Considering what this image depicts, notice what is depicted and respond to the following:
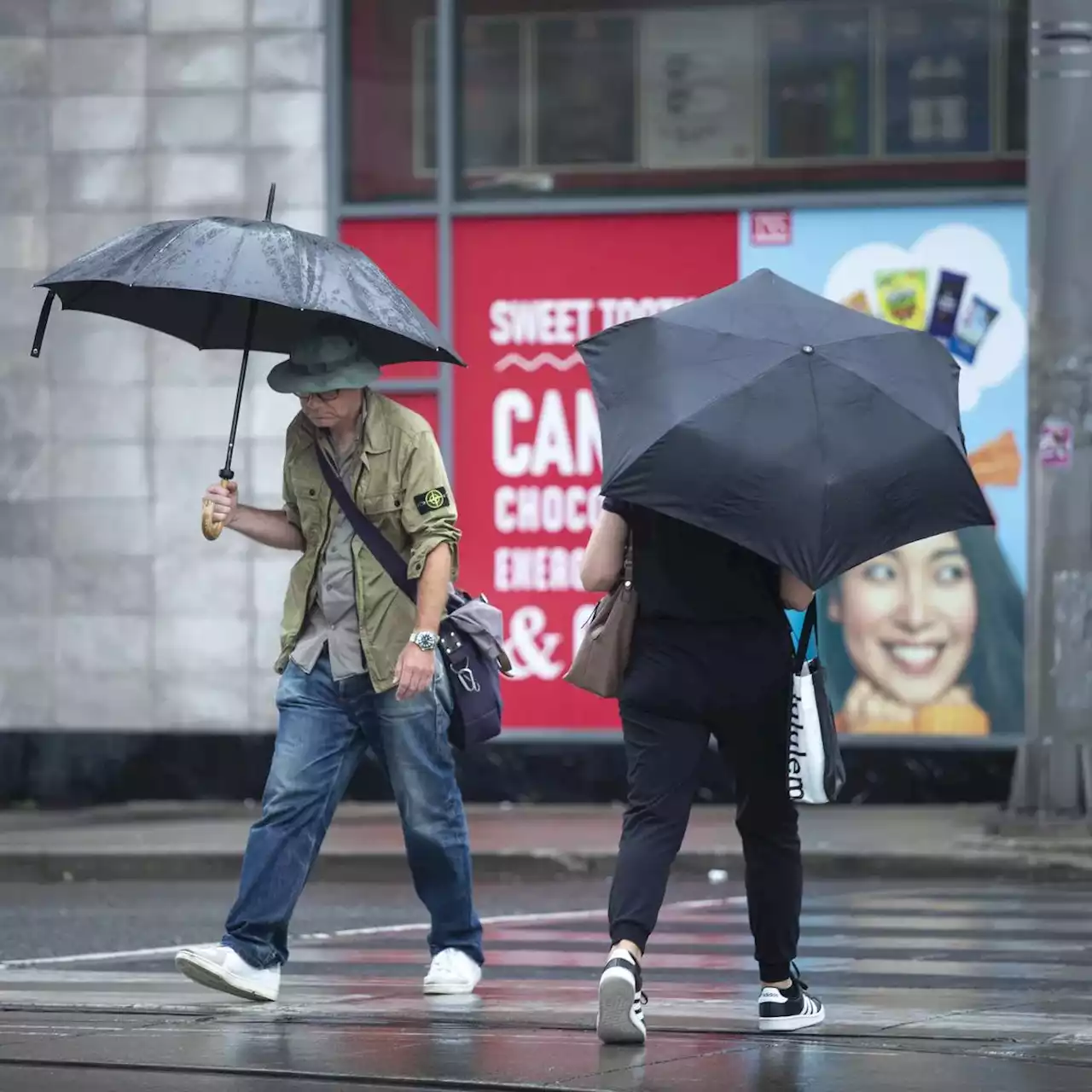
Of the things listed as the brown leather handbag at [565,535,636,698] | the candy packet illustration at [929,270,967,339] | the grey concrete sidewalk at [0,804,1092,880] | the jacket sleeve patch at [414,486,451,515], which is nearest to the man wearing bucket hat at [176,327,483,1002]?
the jacket sleeve patch at [414,486,451,515]

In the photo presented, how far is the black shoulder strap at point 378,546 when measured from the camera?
6.98 meters

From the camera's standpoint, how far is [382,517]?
7.00 meters

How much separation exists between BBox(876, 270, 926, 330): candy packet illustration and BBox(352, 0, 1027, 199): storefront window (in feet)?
1.74

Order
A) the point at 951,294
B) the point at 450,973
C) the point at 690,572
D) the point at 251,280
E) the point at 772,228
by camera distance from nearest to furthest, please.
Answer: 1. the point at 690,572
2. the point at 251,280
3. the point at 450,973
4. the point at 951,294
5. the point at 772,228

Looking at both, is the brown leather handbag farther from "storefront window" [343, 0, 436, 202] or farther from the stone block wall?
"storefront window" [343, 0, 436, 202]

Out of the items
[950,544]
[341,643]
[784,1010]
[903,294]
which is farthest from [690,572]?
[903,294]

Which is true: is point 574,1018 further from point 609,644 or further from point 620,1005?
point 609,644

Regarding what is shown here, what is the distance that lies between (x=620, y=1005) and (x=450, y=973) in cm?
132

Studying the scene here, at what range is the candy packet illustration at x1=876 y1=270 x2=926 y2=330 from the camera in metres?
14.3

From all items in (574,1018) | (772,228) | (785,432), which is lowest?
(574,1018)

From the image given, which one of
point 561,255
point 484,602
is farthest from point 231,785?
point 484,602

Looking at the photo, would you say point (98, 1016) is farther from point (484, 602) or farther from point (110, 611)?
point (110, 611)

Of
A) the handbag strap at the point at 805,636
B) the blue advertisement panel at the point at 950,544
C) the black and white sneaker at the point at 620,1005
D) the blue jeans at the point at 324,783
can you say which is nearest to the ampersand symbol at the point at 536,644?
the blue advertisement panel at the point at 950,544

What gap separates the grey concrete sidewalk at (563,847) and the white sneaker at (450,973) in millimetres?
4863
